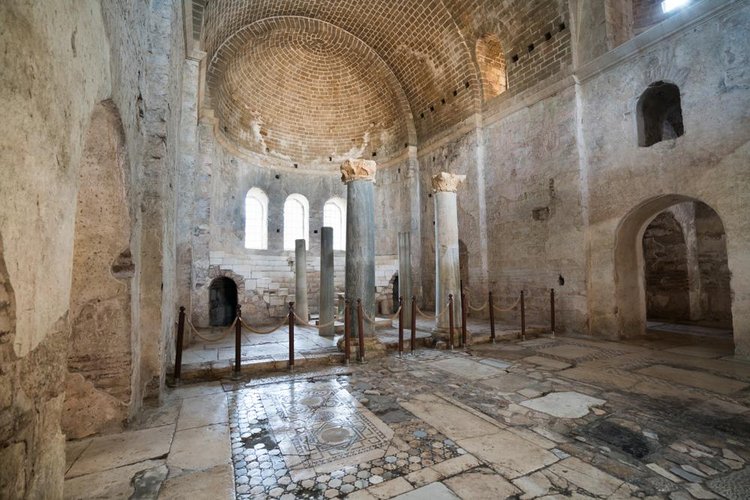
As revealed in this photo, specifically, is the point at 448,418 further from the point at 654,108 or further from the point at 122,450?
the point at 654,108

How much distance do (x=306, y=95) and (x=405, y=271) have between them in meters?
9.47

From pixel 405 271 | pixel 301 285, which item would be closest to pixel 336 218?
pixel 301 285

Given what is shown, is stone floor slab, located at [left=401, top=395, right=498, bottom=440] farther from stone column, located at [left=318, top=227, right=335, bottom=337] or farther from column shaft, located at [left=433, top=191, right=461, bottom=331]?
stone column, located at [left=318, top=227, right=335, bottom=337]

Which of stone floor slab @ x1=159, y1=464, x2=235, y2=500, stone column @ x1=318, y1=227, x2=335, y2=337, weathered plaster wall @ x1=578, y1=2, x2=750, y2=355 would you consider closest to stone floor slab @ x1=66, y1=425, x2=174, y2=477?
stone floor slab @ x1=159, y1=464, x2=235, y2=500

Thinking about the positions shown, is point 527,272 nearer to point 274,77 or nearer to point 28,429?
point 28,429

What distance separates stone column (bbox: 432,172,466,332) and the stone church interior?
60mm

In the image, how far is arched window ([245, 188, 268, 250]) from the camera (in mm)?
15070

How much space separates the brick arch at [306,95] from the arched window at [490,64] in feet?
12.2

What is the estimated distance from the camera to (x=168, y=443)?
11.1 feet

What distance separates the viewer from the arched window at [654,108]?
26.2 feet

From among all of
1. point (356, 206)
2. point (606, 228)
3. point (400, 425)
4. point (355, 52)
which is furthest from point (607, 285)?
point (355, 52)

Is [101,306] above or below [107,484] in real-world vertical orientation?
above

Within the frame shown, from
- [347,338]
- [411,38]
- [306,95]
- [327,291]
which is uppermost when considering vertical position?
[411,38]

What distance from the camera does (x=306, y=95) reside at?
15297mm
